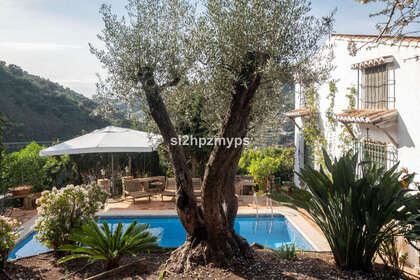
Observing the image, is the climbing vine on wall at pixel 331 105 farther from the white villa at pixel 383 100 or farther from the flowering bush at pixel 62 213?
the flowering bush at pixel 62 213

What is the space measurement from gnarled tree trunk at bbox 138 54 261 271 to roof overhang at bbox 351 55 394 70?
446 centimetres

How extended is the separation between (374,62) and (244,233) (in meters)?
5.42

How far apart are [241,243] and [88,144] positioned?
7336 mm

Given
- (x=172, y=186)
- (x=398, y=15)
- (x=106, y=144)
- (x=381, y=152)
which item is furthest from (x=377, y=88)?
(x=106, y=144)

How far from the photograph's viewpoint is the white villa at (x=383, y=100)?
6176 mm

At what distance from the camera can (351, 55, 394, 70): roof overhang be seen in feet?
22.8

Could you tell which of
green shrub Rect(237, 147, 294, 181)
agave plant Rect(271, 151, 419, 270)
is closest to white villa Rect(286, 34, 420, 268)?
agave plant Rect(271, 151, 419, 270)

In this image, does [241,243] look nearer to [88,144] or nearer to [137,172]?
[88,144]

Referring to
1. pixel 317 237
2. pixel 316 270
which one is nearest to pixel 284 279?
pixel 316 270

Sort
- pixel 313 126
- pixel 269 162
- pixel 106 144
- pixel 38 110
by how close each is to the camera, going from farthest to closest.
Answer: pixel 38 110 < pixel 269 162 < pixel 313 126 < pixel 106 144

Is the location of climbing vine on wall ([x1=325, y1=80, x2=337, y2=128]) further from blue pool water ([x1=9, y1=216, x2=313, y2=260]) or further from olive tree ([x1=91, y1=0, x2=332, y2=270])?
olive tree ([x1=91, y1=0, x2=332, y2=270])

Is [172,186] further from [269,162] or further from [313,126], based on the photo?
[313,126]

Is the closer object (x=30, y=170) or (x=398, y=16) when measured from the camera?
(x=398, y=16)

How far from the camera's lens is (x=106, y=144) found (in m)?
10.4
